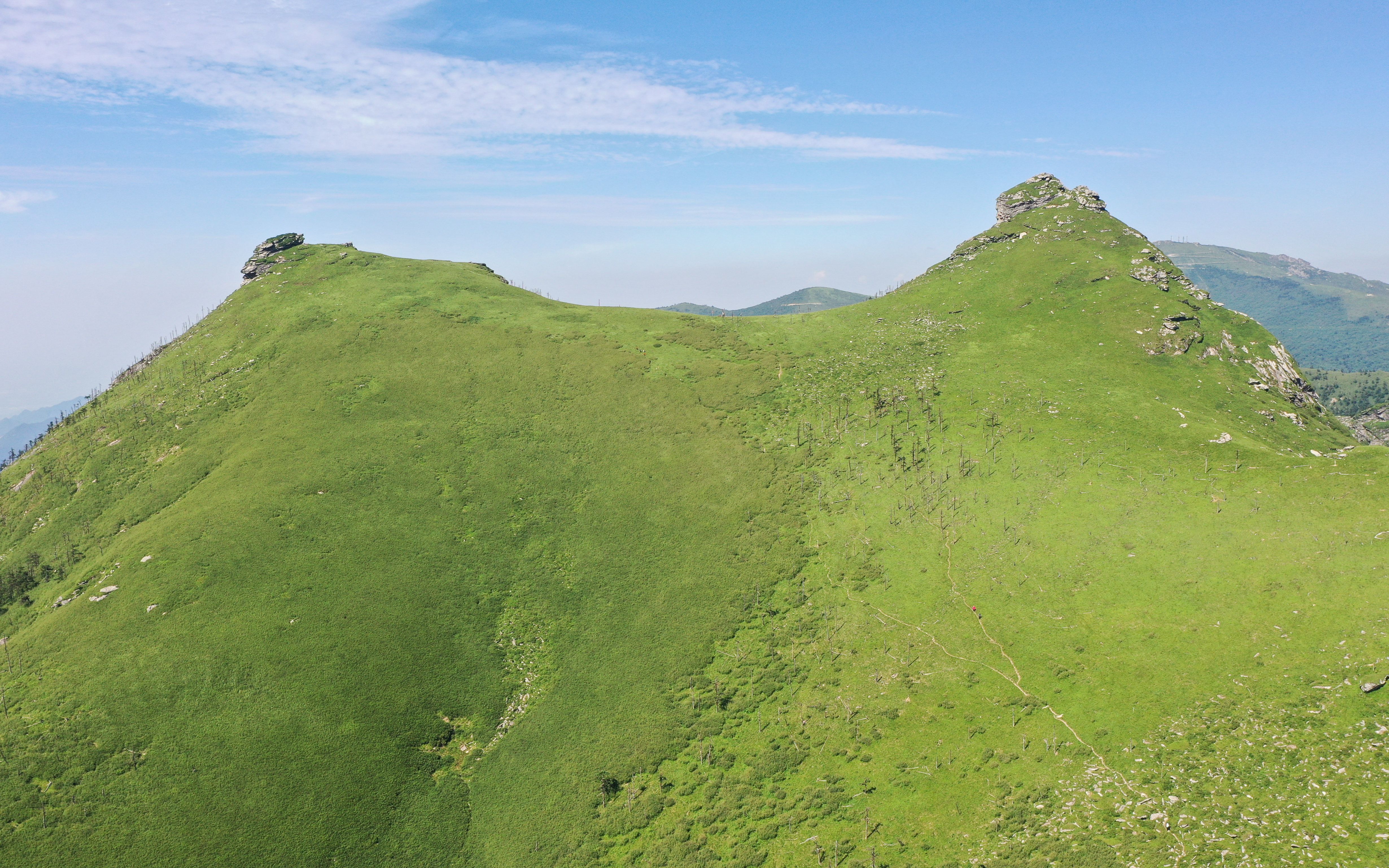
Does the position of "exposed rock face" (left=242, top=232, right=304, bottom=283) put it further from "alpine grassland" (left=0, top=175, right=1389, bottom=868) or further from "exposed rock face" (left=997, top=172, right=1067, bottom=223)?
"exposed rock face" (left=997, top=172, right=1067, bottom=223)

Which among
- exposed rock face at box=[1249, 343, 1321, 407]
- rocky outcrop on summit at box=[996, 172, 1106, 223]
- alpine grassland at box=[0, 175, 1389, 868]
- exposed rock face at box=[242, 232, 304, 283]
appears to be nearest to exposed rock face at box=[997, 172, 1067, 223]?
rocky outcrop on summit at box=[996, 172, 1106, 223]

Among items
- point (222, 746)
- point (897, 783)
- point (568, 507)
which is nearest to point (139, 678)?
point (222, 746)

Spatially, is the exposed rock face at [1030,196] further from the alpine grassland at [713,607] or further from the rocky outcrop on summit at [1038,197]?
the alpine grassland at [713,607]

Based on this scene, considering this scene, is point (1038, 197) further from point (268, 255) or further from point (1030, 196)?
point (268, 255)

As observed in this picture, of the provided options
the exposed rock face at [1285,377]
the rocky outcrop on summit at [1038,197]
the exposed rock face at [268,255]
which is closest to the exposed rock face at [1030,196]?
the rocky outcrop on summit at [1038,197]

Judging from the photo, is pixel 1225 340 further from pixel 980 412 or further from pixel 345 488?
pixel 345 488

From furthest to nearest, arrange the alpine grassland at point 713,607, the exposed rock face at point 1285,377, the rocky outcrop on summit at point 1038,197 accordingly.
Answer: the rocky outcrop on summit at point 1038,197 → the exposed rock face at point 1285,377 → the alpine grassland at point 713,607
